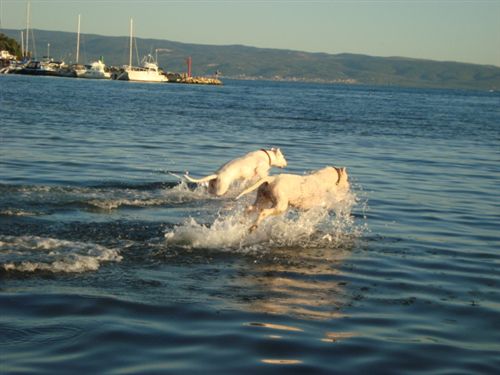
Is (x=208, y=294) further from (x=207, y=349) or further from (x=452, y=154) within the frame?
(x=452, y=154)

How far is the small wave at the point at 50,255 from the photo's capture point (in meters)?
9.33

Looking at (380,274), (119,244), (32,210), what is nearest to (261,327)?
(380,274)

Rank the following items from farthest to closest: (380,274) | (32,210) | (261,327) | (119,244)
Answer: (32,210) < (119,244) < (380,274) < (261,327)

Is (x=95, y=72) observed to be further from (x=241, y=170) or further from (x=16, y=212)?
(x=241, y=170)

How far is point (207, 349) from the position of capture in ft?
22.8

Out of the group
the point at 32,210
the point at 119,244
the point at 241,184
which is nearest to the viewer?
the point at 119,244

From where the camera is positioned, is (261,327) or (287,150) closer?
(261,327)

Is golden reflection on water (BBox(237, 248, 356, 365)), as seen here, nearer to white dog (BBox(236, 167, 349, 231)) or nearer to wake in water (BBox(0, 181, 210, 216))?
white dog (BBox(236, 167, 349, 231))

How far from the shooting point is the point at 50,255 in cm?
986

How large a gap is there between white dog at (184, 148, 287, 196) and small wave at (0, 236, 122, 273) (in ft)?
8.79

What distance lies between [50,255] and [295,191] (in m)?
3.47

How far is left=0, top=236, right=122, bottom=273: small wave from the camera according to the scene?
367 inches

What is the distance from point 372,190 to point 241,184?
374 centimetres

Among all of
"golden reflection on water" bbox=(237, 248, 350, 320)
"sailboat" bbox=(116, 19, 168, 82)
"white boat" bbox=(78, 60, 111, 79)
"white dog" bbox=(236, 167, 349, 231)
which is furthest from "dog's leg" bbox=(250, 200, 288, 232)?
"white boat" bbox=(78, 60, 111, 79)
